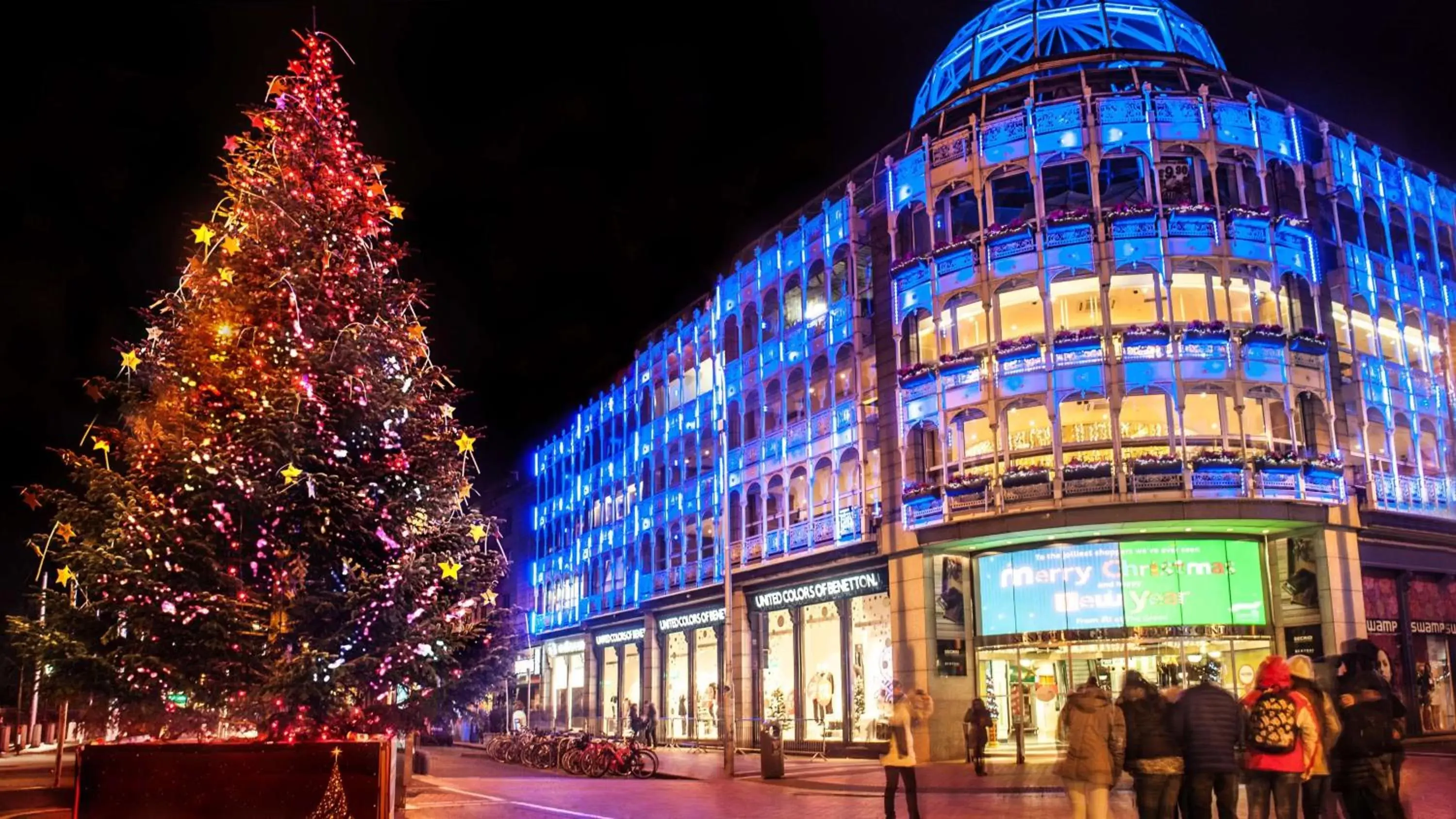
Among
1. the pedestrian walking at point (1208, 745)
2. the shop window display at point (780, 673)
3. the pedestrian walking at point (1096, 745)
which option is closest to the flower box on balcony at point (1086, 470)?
the shop window display at point (780, 673)

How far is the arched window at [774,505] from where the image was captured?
38.0m

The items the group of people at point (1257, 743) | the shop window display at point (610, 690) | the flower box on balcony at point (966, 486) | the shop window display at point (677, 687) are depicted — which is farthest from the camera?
the shop window display at point (610, 690)

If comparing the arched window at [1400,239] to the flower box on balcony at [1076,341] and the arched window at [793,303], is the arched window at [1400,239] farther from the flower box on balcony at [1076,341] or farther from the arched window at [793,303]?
the arched window at [793,303]

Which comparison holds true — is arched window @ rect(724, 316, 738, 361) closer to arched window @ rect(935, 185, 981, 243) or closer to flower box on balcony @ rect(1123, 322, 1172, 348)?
arched window @ rect(935, 185, 981, 243)

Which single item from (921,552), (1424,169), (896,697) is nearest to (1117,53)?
(1424,169)

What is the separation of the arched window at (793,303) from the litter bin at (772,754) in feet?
50.0

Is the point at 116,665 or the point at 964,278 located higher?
the point at 964,278

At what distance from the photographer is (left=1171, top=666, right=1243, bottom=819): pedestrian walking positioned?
10.3 metres

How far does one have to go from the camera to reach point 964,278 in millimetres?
30609

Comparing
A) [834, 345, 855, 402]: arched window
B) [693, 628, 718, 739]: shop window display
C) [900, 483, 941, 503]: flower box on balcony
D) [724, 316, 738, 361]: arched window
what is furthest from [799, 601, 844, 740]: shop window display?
[724, 316, 738, 361]: arched window

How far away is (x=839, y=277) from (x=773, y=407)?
Result: 5.45 m

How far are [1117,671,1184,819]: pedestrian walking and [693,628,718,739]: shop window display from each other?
3220 centimetres

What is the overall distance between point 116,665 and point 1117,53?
28.6m

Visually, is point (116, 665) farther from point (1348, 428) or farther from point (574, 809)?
point (1348, 428)
